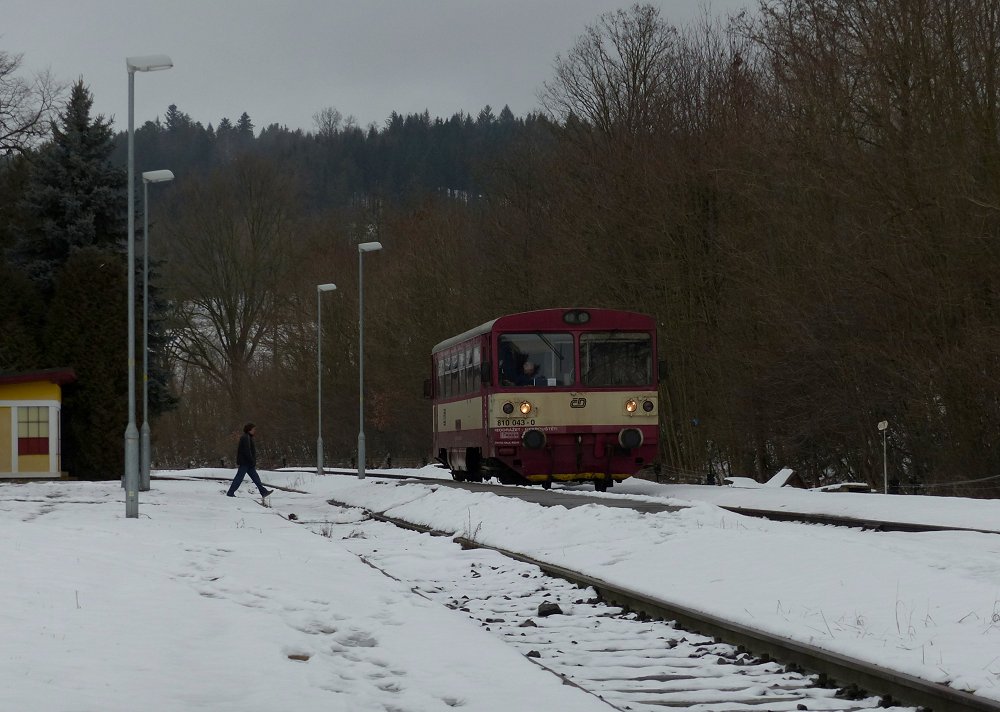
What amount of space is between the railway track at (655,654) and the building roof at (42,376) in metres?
31.7

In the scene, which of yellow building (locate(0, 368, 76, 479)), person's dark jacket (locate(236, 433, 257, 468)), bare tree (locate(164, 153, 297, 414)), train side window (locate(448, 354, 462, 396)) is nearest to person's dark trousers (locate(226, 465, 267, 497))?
person's dark jacket (locate(236, 433, 257, 468))

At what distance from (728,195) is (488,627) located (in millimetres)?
27967

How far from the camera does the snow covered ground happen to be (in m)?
7.36

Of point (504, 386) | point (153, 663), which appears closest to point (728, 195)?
point (504, 386)

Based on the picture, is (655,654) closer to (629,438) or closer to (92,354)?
(629,438)

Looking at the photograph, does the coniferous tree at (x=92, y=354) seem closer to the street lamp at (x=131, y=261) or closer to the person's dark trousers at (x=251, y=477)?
the person's dark trousers at (x=251, y=477)

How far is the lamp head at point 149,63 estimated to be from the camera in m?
23.8

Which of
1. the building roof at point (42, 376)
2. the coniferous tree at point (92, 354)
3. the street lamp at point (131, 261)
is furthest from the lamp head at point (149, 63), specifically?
the coniferous tree at point (92, 354)

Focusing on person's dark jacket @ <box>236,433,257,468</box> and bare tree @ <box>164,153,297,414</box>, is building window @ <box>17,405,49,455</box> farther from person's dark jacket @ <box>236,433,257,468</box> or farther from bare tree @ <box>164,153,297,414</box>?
bare tree @ <box>164,153,297,414</box>

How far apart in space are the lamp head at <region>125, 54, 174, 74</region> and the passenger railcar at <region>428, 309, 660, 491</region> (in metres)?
8.06

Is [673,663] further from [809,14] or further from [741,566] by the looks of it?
[809,14]

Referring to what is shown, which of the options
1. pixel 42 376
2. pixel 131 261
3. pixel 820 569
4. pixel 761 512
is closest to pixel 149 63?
pixel 131 261

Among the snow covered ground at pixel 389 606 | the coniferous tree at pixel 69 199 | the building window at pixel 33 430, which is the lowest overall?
the snow covered ground at pixel 389 606

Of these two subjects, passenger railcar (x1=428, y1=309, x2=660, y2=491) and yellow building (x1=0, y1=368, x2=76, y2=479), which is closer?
passenger railcar (x1=428, y1=309, x2=660, y2=491)
